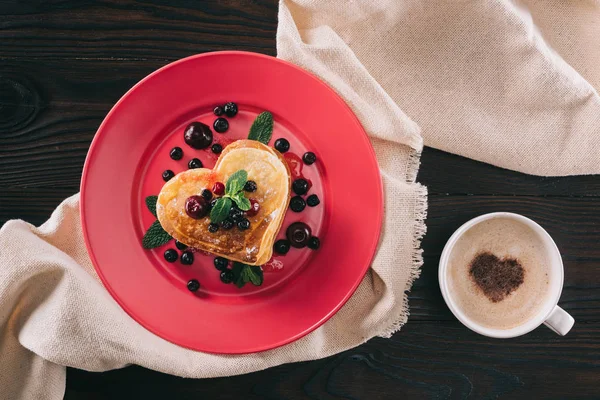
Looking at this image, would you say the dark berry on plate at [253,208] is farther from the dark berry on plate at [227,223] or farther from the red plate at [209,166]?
the red plate at [209,166]

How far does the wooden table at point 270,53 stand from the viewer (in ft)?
6.43

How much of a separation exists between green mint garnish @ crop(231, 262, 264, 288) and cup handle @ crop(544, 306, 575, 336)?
1.05 m

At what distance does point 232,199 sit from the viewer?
1.63 meters

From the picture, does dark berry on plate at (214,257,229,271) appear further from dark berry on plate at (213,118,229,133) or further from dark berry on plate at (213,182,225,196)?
dark berry on plate at (213,118,229,133)

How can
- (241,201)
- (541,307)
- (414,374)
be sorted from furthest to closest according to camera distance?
(414,374) < (541,307) < (241,201)

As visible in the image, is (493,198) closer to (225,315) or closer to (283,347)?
(283,347)

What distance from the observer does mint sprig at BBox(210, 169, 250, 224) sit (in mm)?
1611

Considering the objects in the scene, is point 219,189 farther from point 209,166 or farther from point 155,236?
point 155,236

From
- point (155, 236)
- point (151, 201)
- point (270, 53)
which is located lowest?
point (155, 236)

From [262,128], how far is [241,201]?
34 cm

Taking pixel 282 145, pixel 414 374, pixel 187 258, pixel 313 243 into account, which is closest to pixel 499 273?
pixel 414 374

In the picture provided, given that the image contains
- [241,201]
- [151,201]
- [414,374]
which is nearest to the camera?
[241,201]

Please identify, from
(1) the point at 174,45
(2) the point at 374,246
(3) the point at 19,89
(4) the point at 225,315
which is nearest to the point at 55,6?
(3) the point at 19,89

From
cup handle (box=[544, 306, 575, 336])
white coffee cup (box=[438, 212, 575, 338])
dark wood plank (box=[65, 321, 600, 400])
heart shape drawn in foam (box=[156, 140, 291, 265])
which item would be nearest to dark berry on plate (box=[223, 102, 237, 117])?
heart shape drawn in foam (box=[156, 140, 291, 265])
